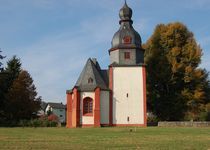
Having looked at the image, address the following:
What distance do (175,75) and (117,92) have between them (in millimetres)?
9691

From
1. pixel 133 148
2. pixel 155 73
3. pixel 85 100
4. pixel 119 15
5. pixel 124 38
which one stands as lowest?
pixel 133 148

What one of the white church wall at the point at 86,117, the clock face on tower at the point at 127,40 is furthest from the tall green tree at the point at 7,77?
the clock face on tower at the point at 127,40

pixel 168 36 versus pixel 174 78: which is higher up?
pixel 168 36

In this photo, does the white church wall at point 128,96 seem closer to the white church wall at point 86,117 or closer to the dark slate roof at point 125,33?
the white church wall at point 86,117

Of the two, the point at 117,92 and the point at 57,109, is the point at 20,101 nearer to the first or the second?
the point at 117,92

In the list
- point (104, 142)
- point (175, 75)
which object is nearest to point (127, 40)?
point (175, 75)

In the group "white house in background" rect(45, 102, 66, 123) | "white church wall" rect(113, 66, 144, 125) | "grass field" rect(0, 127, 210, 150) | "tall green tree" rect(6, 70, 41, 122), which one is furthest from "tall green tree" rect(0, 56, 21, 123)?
"white house in background" rect(45, 102, 66, 123)

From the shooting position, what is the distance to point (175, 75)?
54.5 meters

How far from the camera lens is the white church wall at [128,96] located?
50250 millimetres

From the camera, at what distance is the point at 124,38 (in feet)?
170

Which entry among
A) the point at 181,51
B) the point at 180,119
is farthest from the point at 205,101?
the point at 181,51

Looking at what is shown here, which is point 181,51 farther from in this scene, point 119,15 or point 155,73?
point 119,15

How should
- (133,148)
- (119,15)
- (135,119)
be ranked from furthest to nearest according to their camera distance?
1. (119,15)
2. (135,119)
3. (133,148)

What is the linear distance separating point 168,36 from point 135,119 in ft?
46.7
